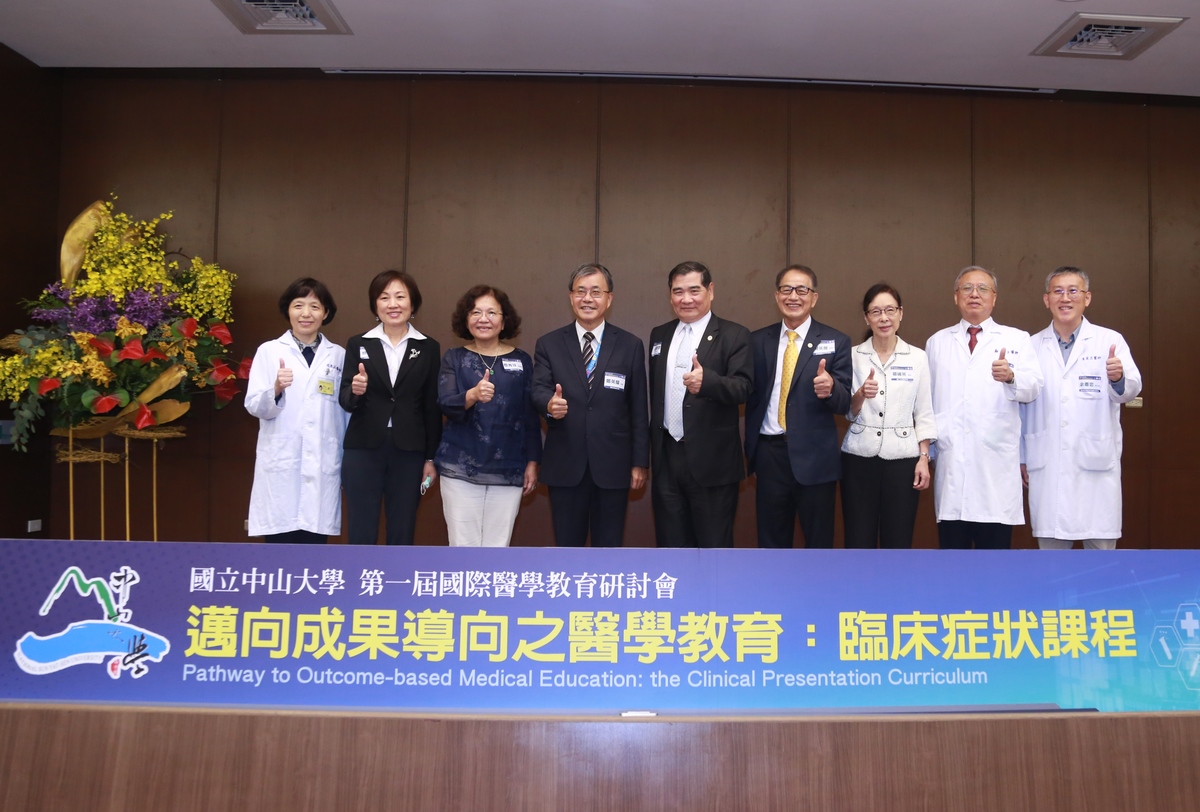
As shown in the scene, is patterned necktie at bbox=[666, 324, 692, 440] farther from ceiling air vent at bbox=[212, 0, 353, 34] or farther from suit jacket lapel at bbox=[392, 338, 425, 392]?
ceiling air vent at bbox=[212, 0, 353, 34]

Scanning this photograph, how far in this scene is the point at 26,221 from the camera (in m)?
4.70

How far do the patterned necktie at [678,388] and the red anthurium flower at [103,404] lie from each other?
8.96 ft

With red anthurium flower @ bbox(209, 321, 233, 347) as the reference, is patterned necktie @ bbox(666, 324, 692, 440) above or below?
below

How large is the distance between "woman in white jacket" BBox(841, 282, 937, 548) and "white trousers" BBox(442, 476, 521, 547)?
55.0 inches

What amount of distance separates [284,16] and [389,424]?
2.45m

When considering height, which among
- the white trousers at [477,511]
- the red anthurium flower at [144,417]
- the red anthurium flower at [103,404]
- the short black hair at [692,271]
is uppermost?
the short black hair at [692,271]

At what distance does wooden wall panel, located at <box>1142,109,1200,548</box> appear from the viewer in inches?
195

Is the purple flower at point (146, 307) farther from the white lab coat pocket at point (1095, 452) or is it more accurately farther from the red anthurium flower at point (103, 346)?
the white lab coat pocket at point (1095, 452)

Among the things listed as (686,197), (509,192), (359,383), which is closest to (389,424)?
(359,383)

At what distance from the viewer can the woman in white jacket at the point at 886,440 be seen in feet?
10.5

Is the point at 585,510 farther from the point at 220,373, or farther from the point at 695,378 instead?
the point at 220,373

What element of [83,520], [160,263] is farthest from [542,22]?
[83,520]

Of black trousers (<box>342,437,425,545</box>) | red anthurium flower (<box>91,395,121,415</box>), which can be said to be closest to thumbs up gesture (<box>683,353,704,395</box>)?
black trousers (<box>342,437,425,545</box>)

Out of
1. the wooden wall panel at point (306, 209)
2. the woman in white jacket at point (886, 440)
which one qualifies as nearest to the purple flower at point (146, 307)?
the wooden wall panel at point (306, 209)
